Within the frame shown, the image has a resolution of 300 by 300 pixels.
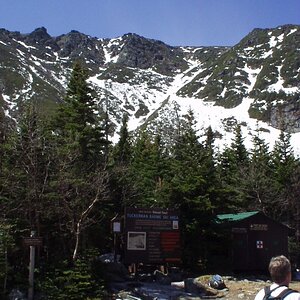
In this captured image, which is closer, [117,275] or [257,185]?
[117,275]

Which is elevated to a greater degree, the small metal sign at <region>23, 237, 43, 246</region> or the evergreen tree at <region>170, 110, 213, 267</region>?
the evergreen tree at <region>170, 110, 213, 267</region>

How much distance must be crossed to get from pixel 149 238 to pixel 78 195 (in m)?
3.85

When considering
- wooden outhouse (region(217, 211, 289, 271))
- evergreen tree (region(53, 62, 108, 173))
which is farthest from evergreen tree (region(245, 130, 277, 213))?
evergreen tree (region(53, 62, 108, 173))

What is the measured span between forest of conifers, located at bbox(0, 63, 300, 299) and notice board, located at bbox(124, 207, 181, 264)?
1.53 meters

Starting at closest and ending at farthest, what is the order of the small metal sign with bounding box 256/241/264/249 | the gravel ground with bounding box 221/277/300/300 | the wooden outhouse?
1. the gravel ground with bounding box 221/277/300/300
2. the wooden outhouse
3. the small metal sign with bounding box 256/241/264/249

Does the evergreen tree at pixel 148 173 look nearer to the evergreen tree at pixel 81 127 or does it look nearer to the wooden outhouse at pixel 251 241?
the evergreen tree at pixel 81 127

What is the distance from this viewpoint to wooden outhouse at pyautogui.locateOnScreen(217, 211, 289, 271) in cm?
2712

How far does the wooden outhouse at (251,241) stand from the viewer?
27125 mm

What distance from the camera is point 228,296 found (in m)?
19.3

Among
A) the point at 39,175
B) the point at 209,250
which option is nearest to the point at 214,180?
the point at 209,250

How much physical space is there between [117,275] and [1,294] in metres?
6.99

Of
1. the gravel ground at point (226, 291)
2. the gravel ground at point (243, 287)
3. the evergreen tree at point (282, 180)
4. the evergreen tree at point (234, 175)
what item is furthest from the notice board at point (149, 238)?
the evergreen tree at point (282, 180)

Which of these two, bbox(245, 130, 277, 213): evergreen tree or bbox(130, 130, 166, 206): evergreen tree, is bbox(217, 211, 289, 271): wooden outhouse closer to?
bbox(130, 130, 166, 206): evergreen tree

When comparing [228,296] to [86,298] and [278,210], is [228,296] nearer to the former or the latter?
[86,298]
